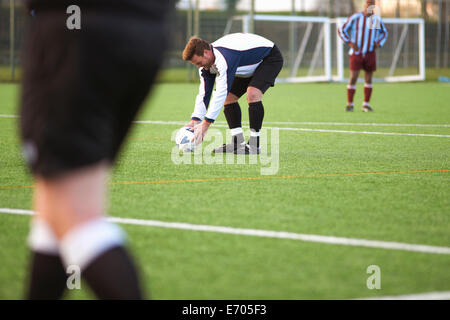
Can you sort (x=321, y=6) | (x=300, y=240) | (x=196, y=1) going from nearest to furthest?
1. (x=300, y=240)
2. (x=196, y=1)
3. (x=321, y=6)

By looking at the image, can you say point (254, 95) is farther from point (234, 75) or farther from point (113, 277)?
point (113, 277)

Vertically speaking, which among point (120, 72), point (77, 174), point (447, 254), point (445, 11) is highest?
point (445, 11)

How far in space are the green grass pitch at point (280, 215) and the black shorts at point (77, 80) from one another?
321 mm

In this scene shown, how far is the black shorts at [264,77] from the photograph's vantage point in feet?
25.0

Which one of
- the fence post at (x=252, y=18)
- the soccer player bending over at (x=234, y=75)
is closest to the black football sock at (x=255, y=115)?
the soccer player bending over at (x=234, y=75)

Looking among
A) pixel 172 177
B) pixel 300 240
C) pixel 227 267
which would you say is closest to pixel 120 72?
pixel 227 267

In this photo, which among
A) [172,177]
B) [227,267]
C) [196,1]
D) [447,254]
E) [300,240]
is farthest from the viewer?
[196,1]

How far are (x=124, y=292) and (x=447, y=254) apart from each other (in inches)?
77.7

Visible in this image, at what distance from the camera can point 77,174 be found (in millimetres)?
1795

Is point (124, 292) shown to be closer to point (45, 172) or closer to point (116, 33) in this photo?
point (45, 172)

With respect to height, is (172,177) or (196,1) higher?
(196,1)

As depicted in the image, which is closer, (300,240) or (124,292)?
(124,292)

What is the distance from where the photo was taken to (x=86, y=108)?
176 cm

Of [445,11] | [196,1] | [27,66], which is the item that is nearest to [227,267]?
[27,66]
